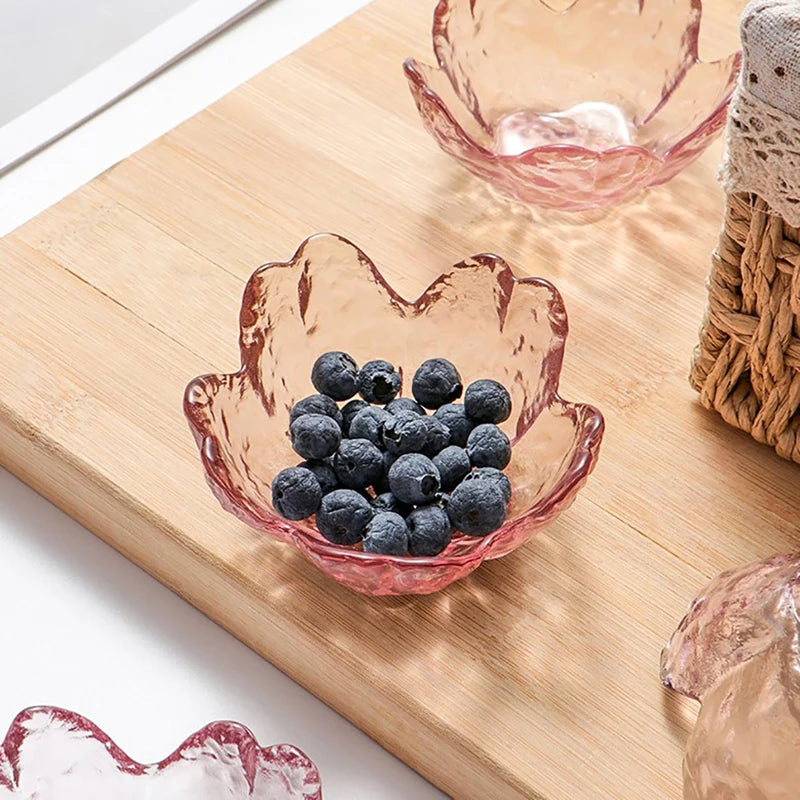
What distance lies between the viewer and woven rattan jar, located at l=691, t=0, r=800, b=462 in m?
0.76

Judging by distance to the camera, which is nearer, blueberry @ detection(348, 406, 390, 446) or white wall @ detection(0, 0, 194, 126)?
blueberry @ detection(348, 406, 390, 446)

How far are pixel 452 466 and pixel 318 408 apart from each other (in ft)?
0.32

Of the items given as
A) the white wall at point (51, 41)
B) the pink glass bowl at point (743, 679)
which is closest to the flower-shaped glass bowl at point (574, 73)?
the pink glass bowl at point (743, 679)

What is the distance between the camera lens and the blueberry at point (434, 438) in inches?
33.7

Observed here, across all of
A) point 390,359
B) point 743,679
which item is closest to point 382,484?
point 390,359

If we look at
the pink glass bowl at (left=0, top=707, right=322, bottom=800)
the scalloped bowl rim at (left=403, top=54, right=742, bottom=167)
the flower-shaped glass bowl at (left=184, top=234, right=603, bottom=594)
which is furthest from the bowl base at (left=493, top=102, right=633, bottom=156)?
the pink glass bowl at (left=0, top=707, right=322, bottom=800)

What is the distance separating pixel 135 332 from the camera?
102cm

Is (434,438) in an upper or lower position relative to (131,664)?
upper

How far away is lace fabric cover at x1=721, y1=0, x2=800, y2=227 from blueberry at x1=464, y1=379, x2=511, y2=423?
0.62 feet

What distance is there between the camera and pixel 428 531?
2.69 feet

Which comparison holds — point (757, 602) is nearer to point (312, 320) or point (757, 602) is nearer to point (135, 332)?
point (312, 320)

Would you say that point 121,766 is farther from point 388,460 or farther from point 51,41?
point 51,41

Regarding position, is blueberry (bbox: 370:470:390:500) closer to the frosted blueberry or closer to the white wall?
the frosted blueberry

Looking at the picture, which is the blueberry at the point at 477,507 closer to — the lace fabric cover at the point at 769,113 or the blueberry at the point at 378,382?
the blueberry at the point at 378,382
